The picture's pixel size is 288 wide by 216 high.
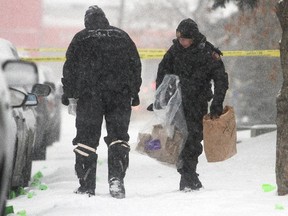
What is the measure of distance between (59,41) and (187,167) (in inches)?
1749

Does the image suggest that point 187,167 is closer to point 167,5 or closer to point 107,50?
point 107,50

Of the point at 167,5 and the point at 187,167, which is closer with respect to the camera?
the point at 187,167

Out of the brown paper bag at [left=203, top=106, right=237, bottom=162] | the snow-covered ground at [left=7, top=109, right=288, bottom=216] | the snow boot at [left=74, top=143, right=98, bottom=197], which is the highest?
the brown paper bag at [left=203, top=106, right=237, bottom=162]

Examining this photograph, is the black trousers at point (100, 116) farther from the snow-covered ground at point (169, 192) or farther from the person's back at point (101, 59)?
the snow-covered ground at point (169, 192)

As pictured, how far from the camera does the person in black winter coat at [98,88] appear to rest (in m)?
6.54

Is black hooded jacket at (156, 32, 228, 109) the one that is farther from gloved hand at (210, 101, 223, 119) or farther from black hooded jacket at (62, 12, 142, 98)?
black hooded jacket at (62, 12, 142, 98)

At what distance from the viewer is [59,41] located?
50.8m

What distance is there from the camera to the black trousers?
21.5 ft

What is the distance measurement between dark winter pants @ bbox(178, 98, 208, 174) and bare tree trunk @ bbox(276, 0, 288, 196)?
1.08 metres

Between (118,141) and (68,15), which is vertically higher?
(68,15)

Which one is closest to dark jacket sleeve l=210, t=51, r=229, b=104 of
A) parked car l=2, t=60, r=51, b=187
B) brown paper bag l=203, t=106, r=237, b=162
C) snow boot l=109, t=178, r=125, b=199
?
brown paper bag l=203, t=106, r=237, b=162

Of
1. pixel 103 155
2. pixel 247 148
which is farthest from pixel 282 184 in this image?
pixel 103 155

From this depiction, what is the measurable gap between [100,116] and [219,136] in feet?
3.51

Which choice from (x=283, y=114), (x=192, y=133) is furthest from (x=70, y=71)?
(x=283, y=114)
